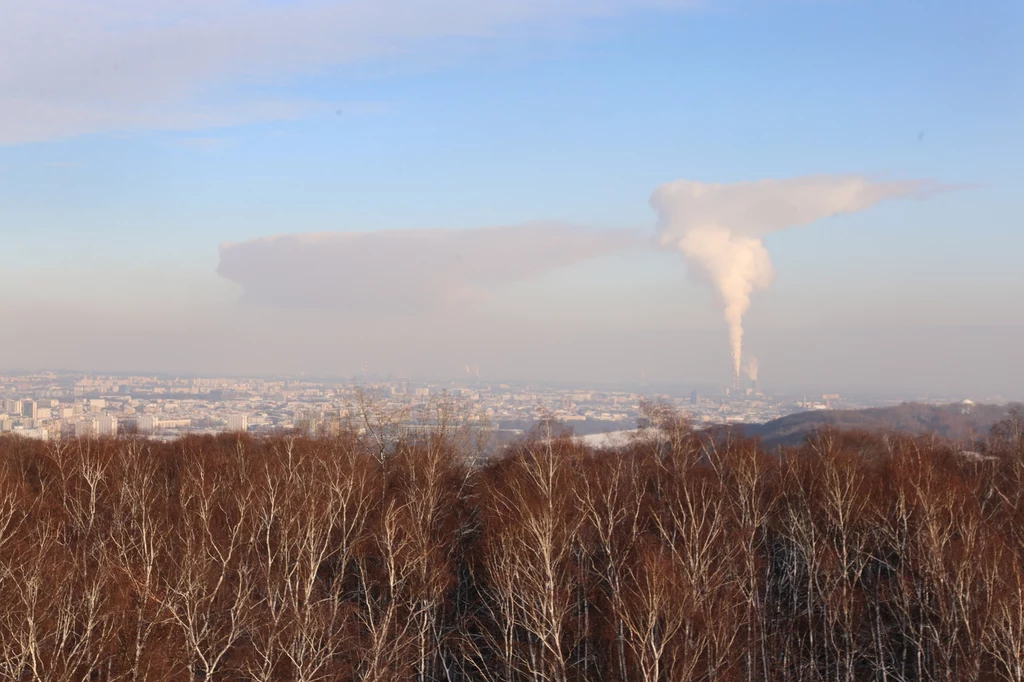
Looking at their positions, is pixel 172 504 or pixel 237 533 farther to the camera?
pixel 172 504

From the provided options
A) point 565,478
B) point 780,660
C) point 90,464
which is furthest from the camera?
point 90,464

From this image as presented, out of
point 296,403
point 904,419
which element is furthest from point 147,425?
point 904,419

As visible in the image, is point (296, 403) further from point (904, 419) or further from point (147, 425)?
point (904, 419)

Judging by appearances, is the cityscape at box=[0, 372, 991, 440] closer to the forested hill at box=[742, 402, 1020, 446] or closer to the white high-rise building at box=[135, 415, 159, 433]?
the white high-rise building at box=[135, 415, 159, 433]

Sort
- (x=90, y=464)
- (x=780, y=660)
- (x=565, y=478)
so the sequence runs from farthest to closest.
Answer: (x=90, y=464)
(x=565, y=478)
(x=780, y=660)

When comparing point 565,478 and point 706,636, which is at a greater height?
point 565,478

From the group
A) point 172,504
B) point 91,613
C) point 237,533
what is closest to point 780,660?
point 237,533

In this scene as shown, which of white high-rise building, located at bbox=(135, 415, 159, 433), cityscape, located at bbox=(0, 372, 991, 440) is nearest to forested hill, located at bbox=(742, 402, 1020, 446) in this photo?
cityscape, located at bbox=(0, 372, 991, 440)

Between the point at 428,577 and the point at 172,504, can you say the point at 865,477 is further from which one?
the point at 172,504

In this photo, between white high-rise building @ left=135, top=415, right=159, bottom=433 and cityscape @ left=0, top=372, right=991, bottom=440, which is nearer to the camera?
cityscape @ left=0, top=372, right=991, bottom=440
